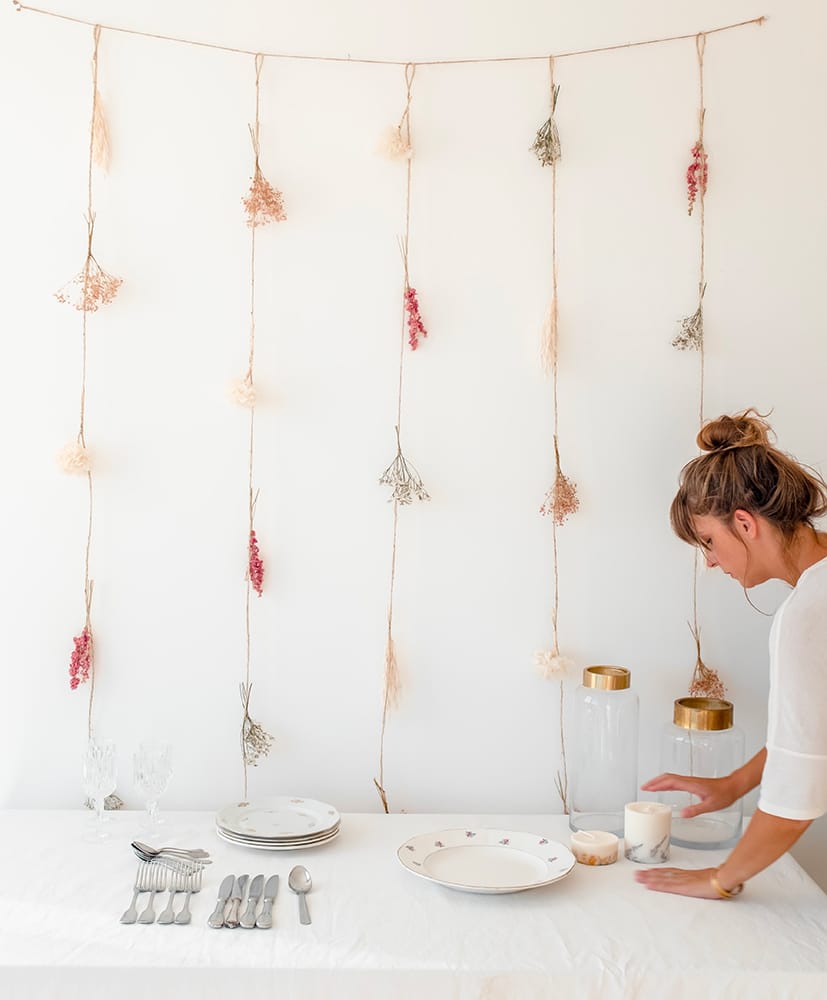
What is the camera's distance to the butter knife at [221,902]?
55.3 inches

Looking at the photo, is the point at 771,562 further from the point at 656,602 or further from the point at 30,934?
the point at 30,934

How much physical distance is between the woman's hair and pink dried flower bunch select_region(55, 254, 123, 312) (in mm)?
1111

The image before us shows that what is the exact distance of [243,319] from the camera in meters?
1.94

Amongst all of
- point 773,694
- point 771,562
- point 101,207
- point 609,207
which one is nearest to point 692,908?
point 773,694

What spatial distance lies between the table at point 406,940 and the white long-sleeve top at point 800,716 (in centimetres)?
20

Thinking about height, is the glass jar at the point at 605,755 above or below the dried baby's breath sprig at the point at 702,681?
below

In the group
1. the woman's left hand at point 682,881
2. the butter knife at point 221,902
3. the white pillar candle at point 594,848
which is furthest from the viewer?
the white pillar candle at point 594,848

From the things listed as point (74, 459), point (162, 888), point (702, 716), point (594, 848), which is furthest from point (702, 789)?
point (74, 459)

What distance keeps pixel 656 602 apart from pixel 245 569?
80 cm

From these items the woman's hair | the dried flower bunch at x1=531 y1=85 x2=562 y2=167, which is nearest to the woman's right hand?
the woman's hair

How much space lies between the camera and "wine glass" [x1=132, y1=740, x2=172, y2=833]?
5.68 ft

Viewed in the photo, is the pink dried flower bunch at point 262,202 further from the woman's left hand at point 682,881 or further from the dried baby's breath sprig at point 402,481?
the woman's left hand at point 682,881

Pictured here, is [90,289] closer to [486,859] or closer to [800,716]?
[486,859]

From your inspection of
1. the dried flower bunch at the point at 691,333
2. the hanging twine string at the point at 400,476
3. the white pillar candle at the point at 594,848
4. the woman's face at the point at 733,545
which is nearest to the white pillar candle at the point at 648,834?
the white pillar candle at the point at 594,848
